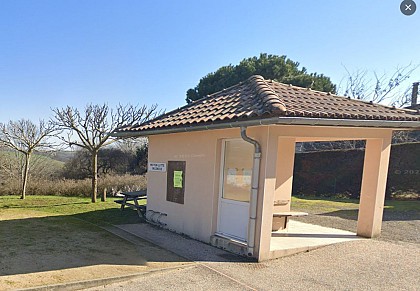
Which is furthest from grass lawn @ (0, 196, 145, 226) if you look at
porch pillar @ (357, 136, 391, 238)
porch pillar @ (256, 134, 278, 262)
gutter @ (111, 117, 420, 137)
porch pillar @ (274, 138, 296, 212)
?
porch pillar @ (357, 136, 391, 238)

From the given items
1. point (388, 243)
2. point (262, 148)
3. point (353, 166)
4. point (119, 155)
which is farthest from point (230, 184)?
point (119, 155)

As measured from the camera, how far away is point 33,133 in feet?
50.5

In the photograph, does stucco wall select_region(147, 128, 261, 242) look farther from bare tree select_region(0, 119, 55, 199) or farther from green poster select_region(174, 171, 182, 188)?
bare tree select_region(0, 119, 55, 199)

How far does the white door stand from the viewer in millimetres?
6816

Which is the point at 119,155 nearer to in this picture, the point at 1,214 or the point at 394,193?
the point at 1,214

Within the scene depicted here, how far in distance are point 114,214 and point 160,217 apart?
278 centimetres

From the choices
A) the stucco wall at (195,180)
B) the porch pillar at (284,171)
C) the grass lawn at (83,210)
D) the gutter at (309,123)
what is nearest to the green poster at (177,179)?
the stucco wall at (195,180)

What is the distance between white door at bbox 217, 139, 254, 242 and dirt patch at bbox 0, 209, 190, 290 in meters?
1.48

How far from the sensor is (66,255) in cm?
604

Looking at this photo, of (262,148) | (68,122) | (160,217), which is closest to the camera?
(262,148)

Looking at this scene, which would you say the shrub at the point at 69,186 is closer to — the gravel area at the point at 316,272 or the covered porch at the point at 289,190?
the covered porch at the point at 289,190

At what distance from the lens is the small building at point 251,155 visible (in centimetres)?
606

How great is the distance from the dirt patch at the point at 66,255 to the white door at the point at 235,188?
Result: 148 centimetres

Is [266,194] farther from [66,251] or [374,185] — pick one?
[66,251]
